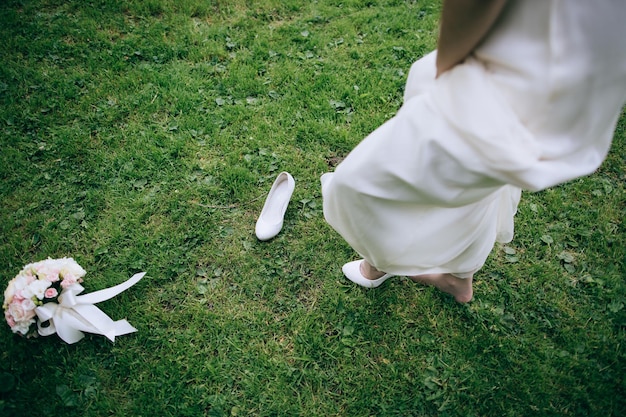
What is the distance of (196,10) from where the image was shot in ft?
15.5

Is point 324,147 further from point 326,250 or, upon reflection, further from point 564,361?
point 564,361

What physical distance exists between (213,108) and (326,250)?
6.10 ft

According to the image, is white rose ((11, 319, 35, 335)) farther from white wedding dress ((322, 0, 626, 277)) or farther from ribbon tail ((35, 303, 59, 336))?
white wedding dress ((322, 0, 626, 277))

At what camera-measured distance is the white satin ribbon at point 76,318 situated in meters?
2.70

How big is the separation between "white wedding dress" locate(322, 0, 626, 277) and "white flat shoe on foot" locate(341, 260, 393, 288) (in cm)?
106

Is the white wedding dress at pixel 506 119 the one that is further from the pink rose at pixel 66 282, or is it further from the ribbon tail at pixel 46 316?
the ribbon tail at pixel 46 316

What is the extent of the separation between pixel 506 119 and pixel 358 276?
5.79 ft

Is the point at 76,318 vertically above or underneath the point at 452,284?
underneath

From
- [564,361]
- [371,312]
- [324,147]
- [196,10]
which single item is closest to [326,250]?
[371,312]

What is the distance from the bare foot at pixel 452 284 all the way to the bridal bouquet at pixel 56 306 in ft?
6.77

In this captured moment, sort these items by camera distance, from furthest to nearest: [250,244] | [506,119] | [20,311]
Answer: [250,244] → [20,311] → [506,119]

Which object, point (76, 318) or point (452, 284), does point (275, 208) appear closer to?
point (452, 284)

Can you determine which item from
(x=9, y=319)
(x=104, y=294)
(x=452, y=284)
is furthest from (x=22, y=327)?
(x=452, y=284)

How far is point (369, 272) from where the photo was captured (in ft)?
9.34
